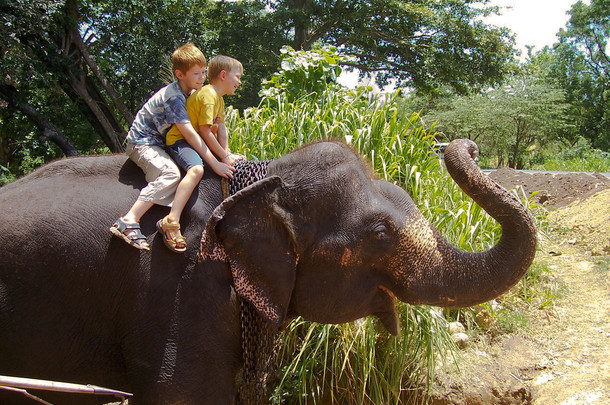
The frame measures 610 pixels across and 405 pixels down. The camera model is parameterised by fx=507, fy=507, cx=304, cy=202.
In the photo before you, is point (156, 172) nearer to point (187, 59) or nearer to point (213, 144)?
point (213, 144)

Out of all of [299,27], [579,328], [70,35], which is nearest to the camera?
[579,328]

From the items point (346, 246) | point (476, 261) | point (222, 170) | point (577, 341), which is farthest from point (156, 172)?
point (577, 341)

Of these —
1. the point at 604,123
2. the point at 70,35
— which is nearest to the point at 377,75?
the point at 70,35

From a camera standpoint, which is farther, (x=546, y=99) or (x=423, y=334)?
(x=546, y=99)

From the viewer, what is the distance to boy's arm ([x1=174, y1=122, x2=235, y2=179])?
2285mm

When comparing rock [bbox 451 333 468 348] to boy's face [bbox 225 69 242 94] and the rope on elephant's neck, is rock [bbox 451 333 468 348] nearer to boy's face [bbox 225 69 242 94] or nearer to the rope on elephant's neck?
the rope on elephant's neck

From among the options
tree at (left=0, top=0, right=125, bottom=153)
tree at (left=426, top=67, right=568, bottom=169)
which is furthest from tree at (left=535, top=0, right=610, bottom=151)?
tree at (left=0, top=0, right=125, bottom=153)

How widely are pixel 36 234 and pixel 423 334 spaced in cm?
263

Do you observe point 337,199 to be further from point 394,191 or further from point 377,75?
point 377,75

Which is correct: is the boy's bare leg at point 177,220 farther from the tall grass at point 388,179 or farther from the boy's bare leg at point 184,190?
the tall grass at point 388,179

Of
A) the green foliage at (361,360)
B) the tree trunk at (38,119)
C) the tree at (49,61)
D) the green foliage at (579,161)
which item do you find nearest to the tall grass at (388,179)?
the green foliage at (361,360)

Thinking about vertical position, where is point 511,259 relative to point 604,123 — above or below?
below

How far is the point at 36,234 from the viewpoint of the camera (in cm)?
201

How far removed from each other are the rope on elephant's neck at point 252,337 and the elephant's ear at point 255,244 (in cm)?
11
